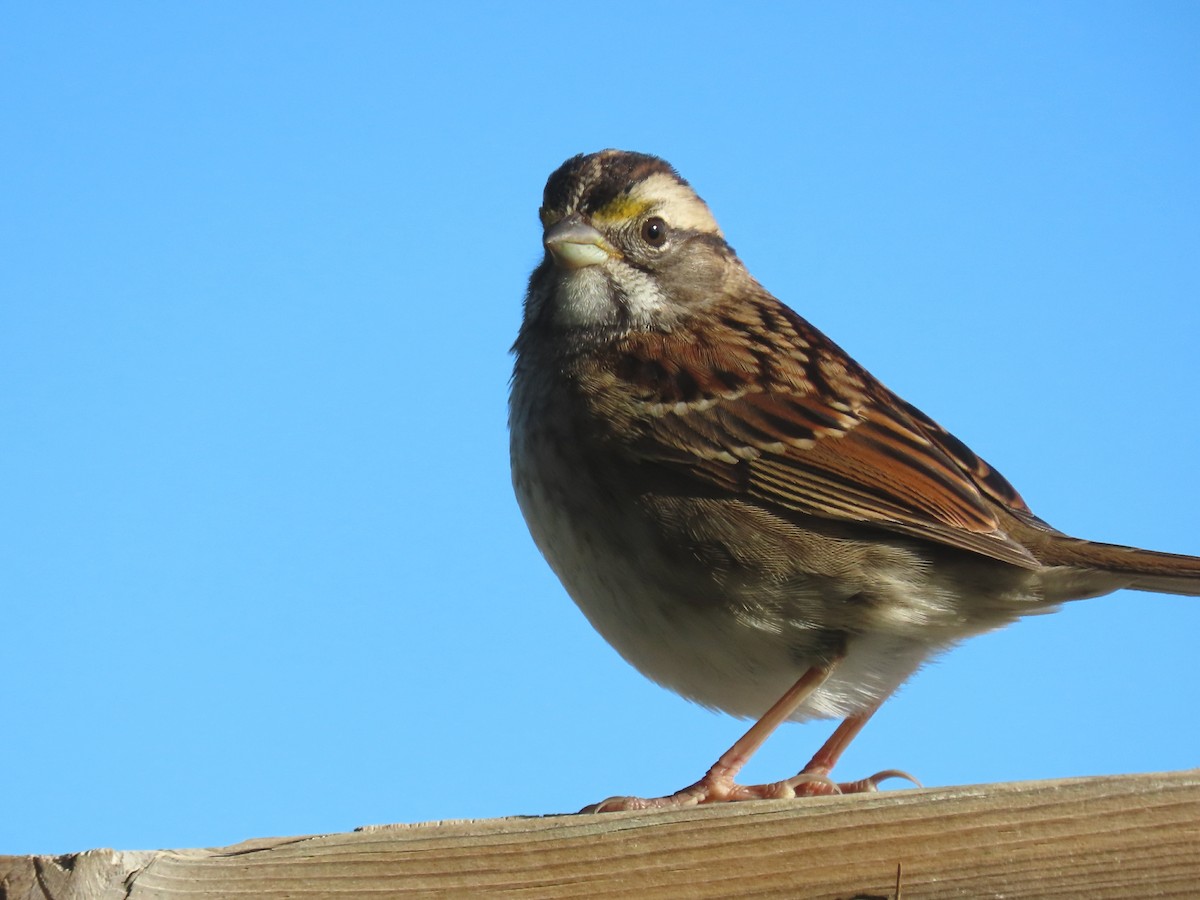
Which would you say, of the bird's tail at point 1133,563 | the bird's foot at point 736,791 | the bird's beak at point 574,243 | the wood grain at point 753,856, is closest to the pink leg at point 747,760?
the bird's foot at point 736,791

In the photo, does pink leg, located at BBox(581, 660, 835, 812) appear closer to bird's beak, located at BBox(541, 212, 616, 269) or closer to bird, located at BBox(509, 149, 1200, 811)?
bird, located at BBox(509, 149, 1200, 811)

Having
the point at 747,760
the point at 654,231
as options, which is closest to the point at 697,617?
the point at 747,760

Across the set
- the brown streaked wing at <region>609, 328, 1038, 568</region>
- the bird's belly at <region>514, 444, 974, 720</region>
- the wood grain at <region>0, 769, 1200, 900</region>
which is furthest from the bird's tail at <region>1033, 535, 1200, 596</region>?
the wood grain at <region>0, 769, 1200, 900</region>

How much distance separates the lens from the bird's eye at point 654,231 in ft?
12.3

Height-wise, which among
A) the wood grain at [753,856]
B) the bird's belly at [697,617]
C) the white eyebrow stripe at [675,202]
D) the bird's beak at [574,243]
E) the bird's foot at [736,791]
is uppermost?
the white eyebrow stripe at [675,202]

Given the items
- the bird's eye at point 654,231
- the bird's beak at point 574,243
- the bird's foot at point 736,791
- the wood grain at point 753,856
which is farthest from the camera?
the bird's eye at point 654,231

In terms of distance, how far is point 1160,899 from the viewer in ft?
6.34

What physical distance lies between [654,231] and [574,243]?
13.2 inches

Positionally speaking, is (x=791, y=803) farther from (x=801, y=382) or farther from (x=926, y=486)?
(x=801, y=382)

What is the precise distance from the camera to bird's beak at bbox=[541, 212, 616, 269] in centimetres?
354

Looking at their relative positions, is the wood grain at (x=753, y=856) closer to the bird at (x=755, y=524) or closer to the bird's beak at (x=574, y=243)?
the bird at (x=755, y=524)

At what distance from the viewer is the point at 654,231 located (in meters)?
3.78

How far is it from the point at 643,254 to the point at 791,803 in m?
1.96

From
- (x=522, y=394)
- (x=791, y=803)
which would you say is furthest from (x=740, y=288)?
(x=791, y=803)
